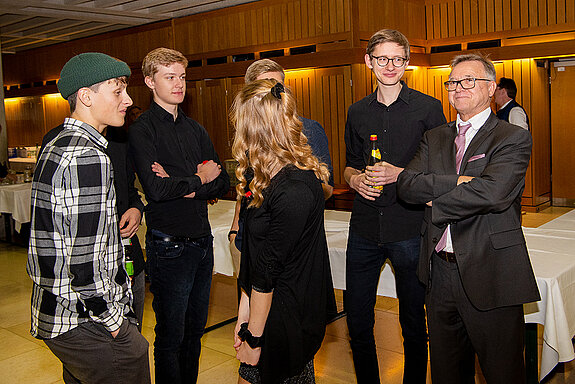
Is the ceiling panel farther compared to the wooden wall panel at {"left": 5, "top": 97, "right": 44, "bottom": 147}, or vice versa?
the wooden wall panel at {"left": 5, "top": 97, "right": 44, "bottom": 147}

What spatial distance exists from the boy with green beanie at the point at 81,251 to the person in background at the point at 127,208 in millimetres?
590

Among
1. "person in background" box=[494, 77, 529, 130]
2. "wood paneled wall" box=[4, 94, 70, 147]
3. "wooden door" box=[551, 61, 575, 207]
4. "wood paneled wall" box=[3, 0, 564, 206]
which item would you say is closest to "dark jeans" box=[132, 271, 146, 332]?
"person in background" box=[494, 77, 529, 130]

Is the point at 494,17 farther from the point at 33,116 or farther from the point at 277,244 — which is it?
the point at 33,116

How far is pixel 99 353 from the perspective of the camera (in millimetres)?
1934

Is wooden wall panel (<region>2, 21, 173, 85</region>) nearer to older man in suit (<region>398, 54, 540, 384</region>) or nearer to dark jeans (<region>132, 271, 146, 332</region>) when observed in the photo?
dark jeans (<region>132, 271, 146, 332</region>)

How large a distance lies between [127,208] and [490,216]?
5.65 ft

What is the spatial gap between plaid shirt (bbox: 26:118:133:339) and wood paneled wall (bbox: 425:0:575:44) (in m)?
8.29

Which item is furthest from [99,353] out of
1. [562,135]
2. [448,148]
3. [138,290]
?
[562,135]

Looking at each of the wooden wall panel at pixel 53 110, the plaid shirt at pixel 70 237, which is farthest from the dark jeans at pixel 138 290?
the wooden wall panel at pixel 53 110

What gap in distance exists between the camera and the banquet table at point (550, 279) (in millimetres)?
2783

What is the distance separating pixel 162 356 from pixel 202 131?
4.06 ft

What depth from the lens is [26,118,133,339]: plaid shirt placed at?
1834mm

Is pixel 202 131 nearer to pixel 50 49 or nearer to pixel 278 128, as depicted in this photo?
pixel 278 128

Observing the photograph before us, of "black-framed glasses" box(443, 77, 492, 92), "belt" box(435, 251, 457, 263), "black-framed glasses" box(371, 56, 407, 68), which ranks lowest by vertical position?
"belt" box(435, 251, 457, 263)
